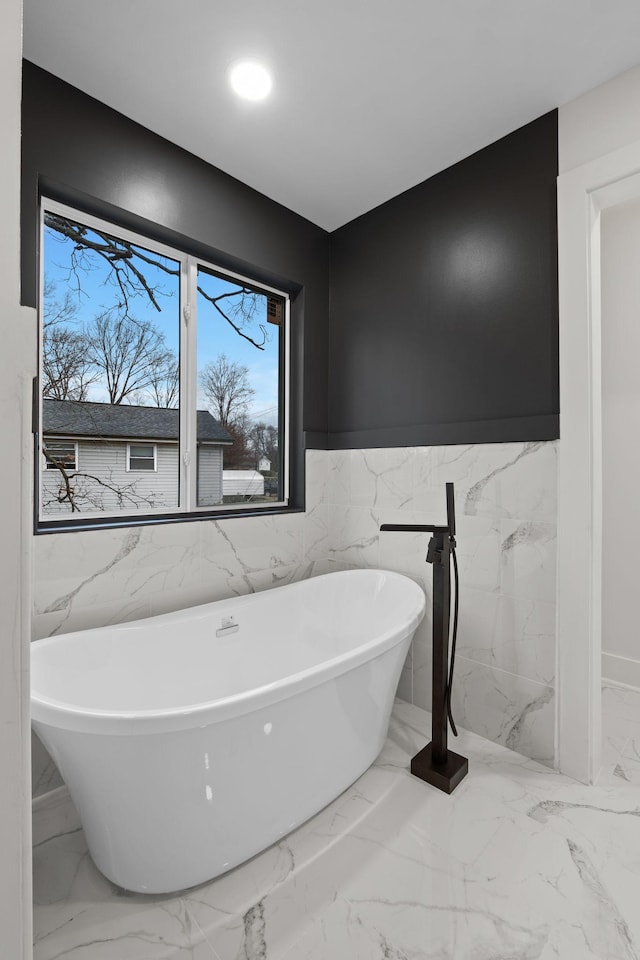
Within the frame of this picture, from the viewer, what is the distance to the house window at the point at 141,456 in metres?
2.09

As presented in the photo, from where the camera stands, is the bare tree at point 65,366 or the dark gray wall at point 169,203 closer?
the dark gray wall at point 169,203

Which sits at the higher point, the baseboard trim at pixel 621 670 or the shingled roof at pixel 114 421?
the shingled roof at pixel 114 421

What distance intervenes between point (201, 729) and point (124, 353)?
1.59m

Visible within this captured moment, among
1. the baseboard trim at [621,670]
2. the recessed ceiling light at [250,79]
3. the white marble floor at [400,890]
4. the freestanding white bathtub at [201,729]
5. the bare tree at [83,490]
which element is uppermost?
the recessed ceiling light at [250,79]

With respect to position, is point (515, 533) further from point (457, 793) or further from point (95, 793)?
point (95, 793)

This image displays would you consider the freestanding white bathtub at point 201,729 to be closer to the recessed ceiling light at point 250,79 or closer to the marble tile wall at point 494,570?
the marble tile wall at point 494,570

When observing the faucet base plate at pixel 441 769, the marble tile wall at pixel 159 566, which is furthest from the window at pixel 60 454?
the faucet base plate at pixel 441 769

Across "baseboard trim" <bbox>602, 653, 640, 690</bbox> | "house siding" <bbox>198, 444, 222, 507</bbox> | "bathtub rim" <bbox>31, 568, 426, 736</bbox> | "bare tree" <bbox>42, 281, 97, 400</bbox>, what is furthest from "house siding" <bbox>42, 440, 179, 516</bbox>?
"baseboard trim" <bbox>602, 653, 640, 690</bbox>

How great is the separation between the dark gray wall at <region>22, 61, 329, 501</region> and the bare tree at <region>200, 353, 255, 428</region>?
12.7 inches

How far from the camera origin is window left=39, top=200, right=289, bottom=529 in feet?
6.19

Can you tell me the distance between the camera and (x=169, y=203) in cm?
202

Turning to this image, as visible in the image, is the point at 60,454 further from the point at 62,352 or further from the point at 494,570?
the point at 494,570

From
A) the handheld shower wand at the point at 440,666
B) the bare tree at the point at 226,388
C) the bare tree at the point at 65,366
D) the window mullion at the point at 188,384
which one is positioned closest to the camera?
the handheld shower wand at the point at 440,666

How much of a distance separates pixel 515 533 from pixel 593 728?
2.54 ft
